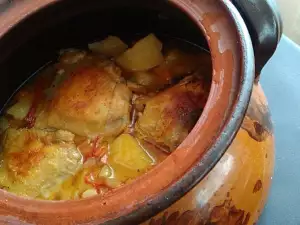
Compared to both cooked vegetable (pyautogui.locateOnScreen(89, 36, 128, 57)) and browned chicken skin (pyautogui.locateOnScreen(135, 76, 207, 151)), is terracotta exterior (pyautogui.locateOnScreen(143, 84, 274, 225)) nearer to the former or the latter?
browned chicken skin (pyautogui.locateOnScreen(135, 76, 207, 151))

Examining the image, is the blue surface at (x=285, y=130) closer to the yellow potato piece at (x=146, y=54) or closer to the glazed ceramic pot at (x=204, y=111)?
the glazed ceramic pot at (x=204, y=111)

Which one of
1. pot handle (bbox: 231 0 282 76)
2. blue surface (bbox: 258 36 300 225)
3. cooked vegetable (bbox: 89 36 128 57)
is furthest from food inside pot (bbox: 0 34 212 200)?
blue surface (bbox: 258 36 300 225)

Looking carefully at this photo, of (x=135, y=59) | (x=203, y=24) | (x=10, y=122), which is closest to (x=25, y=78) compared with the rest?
(x=10, y=122)

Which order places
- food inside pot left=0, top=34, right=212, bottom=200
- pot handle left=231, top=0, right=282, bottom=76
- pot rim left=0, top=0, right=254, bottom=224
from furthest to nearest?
1. food inside pot left=0, top=34, right=212, bottom=200
2. pot handle left=231, top=0, right=282, bottom=76
3. pot rim left=0, top=0, right=254, bottom=224

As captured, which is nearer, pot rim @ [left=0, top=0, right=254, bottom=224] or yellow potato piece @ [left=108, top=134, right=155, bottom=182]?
pot rim @ [left=0, top=0, right=254, bottom=224]

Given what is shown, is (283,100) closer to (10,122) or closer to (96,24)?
(96,24)

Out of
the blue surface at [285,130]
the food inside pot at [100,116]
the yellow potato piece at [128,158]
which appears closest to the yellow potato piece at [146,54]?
the food inside pot at [100,116]
